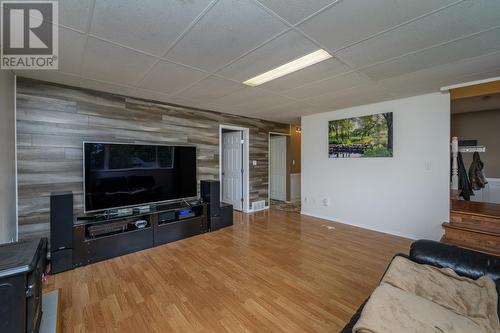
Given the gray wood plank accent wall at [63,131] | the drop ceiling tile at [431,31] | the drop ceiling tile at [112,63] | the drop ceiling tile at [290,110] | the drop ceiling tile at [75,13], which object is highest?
the drop ceiling tile at [290,110]

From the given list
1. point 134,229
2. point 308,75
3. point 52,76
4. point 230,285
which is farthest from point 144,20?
point 134,229

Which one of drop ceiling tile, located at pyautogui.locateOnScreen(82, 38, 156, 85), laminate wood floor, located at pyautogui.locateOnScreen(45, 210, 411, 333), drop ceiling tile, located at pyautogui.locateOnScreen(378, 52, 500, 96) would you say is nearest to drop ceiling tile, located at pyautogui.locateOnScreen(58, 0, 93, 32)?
drop ceiling tile, located at pyautogui.locateOnScreen(82, 38, 156, 85)

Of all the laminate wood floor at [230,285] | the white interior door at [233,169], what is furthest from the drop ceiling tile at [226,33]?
the white interior door at [233,169]

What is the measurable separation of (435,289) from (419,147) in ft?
9.74

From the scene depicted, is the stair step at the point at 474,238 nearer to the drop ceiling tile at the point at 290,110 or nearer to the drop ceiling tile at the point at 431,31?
the drop ceiling tile at the point at 431,31

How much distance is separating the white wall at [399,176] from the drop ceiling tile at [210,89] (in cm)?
244

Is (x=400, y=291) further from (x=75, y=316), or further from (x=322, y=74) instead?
(x=75, y=316)

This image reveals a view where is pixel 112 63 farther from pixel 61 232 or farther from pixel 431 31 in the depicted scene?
pixel 431 31

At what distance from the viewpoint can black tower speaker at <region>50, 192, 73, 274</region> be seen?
2.44m

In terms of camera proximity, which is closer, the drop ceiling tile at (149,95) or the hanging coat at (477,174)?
the drop ceiling tile at (149,95)

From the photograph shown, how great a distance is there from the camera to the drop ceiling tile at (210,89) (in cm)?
283

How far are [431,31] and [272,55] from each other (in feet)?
4.28

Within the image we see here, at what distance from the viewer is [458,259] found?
1467 millimetres

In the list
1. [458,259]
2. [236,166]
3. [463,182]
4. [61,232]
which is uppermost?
[236,166]
